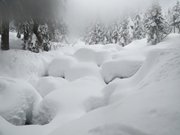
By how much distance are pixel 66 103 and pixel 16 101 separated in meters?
1.73

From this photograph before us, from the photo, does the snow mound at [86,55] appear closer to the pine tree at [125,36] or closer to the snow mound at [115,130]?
the snow mound at [115,130]

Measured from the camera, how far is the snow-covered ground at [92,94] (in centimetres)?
275

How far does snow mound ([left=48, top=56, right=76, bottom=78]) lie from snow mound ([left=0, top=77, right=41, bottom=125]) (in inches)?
143

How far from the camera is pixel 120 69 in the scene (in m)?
9.39

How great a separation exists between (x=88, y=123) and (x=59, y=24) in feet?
34.9

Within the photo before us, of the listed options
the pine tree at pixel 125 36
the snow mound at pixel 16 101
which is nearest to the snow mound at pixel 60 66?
the snow mound at pixel 16 101

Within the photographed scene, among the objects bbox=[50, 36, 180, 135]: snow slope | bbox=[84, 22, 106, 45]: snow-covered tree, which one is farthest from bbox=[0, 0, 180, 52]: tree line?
bbox=[84, 22, 106, 45]: snow-covered tree

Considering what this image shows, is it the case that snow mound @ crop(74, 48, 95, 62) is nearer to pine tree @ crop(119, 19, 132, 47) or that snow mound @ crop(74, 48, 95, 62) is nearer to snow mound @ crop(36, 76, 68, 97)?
snow mound @ crop(36, 76, 68, 97)

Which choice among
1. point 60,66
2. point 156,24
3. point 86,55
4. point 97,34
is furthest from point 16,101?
point 97,34

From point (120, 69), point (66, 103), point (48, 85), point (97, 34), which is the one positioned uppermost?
point (97, 34)

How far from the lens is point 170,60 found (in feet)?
14.4

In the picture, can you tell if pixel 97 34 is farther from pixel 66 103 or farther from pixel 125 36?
pixel 66 103

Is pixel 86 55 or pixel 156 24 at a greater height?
pixel 156 24

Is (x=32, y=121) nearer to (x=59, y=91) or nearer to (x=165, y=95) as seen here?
→ (x=59, y=91)
